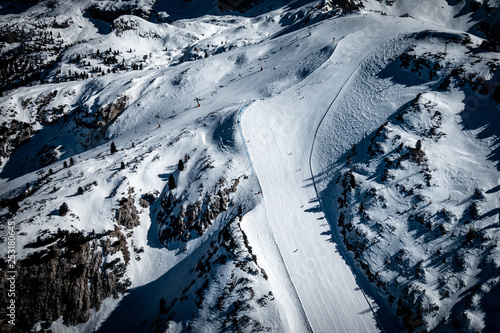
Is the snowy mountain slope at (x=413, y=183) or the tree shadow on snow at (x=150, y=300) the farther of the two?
the tree shadow on snow at (x=150, y=300)

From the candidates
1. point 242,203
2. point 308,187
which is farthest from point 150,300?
point 308,187

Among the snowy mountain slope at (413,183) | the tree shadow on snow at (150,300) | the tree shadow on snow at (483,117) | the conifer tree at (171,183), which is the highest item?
the tree shadow on snow at (483,117)

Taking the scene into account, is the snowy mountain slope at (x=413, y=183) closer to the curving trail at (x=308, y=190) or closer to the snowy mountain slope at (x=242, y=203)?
the snowy mountain slope at (x=242, y=203)

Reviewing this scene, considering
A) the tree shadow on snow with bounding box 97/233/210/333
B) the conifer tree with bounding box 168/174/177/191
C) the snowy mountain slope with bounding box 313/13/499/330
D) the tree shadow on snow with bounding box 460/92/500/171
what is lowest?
the tree shadow on snow with bounding box 97/233/210/333

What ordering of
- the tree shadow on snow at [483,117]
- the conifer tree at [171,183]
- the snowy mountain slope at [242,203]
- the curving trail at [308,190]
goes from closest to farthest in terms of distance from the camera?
the curving trail at [308,190] < the snowy mountain slope at [242,203] < the tree shadow on snow at [483,117] < the conifer tree at [171,183]

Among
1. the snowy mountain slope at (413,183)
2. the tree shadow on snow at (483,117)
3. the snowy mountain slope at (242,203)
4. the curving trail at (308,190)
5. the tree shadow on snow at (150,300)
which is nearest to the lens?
the snowy mountain slope at (413,183)

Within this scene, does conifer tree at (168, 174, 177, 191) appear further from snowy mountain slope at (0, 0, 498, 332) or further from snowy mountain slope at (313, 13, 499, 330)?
snowy mountain slope at (313, 13, 499, 330)

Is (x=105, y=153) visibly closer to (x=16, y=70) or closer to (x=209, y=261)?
(x=209, y=261)

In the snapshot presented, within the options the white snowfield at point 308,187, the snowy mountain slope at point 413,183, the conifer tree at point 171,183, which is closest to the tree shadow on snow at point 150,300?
the conifer tree at point 171,183

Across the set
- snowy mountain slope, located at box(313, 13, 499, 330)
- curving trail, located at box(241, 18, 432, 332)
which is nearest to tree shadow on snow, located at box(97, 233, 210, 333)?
curving trail, located at box(241, 18, 432, 332)
